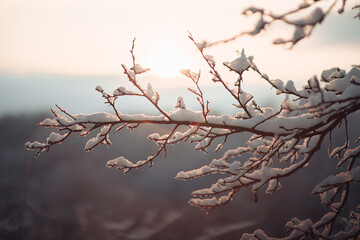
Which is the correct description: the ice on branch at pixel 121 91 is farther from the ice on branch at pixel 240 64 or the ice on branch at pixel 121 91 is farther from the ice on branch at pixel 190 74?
the ice on branch at pixel 240 64

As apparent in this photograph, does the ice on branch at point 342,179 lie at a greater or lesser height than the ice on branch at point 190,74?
lesser

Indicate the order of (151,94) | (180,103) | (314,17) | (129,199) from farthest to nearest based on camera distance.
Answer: (129,199)
(180,103)
(151,94)
(314,17)

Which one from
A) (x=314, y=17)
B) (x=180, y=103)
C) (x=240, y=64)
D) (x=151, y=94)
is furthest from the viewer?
(x=180, y=103)

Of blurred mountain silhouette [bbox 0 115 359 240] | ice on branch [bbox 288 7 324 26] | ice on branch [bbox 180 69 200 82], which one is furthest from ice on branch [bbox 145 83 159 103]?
blurred mountain silhouette [bbox 0 115 359 240]

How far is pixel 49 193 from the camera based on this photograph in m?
18.3

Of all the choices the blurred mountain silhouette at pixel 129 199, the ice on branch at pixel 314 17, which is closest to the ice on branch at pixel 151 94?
the ice on branch at pixel 314 17

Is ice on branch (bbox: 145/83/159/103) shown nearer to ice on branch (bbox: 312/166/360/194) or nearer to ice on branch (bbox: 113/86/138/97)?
ice on branch (bbox: 113/86/138/97)

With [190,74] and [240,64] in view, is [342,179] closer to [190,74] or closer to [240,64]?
[240,64]

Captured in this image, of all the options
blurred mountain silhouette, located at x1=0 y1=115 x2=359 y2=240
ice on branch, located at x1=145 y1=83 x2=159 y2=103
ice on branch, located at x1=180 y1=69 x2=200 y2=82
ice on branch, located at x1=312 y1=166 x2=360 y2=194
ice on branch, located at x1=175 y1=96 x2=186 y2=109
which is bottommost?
blurred mountain silhouette, located at x1=0 y1=115 x2=359 y2=240

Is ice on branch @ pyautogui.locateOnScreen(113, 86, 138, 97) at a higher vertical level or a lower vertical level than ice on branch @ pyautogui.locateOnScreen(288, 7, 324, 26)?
lower

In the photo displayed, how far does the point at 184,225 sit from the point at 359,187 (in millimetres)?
10173

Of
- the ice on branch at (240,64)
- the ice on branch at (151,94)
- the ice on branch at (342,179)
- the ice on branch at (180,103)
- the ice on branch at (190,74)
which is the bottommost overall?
the ice on branch at (342,179)

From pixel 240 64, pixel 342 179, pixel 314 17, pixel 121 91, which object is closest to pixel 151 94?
pixel 121 91

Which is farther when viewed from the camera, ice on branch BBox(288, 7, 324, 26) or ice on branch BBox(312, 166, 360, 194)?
ice on branch BBox(312, 166, 360, 194)
